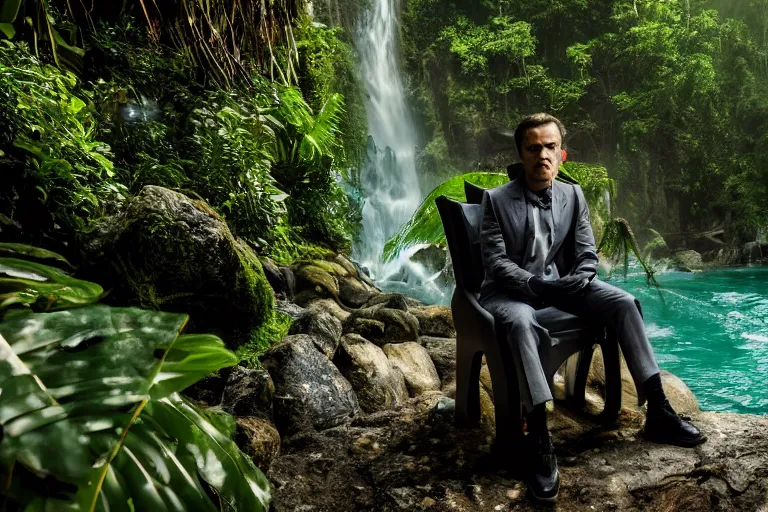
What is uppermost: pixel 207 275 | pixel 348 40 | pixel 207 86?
pixel 348 40

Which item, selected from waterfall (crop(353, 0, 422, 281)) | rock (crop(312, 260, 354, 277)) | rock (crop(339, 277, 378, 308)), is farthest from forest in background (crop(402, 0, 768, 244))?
rock (crop(339, 277, 378, 308))

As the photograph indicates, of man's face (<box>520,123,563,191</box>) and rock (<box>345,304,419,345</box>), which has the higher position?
man's face (<box>520,123,563,191</box>)

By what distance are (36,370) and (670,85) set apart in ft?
64.0

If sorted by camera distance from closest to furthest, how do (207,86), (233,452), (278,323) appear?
(233,452), (278,323), (207,86)

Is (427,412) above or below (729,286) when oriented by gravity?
above

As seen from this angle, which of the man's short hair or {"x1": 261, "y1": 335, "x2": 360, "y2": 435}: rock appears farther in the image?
{"x1": 261, "y1": 335, "x2": 360, "y2": 435}: rock

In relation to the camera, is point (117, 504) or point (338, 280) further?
point (338, 280)

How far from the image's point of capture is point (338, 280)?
6734mm

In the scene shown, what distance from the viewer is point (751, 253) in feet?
48.7

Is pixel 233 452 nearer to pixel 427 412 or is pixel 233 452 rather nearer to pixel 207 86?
pixel 427 412

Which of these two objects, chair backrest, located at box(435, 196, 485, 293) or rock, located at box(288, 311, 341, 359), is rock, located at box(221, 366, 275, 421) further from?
chair backrest, located at box(435, 196, 485, 293)

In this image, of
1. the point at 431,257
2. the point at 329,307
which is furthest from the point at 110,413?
the point at 431,257

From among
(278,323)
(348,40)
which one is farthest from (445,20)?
(278,323)

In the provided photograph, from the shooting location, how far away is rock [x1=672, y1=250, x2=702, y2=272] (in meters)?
14.7
